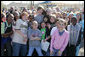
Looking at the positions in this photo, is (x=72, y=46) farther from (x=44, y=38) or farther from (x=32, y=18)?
(x=32, y=18)

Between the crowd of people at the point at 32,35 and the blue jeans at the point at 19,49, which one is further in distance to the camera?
the blue jeans at the point at 19,49

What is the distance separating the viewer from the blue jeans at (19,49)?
3839 millimetres

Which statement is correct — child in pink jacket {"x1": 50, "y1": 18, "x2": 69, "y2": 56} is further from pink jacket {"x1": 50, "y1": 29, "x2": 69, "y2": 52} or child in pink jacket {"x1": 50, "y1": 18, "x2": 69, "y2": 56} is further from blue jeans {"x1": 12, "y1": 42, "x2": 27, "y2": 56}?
blue jeans {"x1": 12, "y1": 42, "x2": 27, "y2": 56}

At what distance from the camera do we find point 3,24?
381cm

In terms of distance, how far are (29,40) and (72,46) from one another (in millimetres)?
1169

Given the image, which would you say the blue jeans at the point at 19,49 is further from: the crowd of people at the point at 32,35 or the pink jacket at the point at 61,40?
the pink jacket at the point at 61,40

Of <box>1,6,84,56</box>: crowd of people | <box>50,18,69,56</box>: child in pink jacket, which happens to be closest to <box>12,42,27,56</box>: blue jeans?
<box>1,6,84,56</box>: crowd of people

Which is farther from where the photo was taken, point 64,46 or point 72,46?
point 72,46

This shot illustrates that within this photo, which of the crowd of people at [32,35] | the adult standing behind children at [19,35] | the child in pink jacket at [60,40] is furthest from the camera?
the adult standing behind children at [19,35]

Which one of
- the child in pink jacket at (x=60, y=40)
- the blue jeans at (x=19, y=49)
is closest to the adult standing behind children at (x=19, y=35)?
the blue jeans at (x=19, y=49)

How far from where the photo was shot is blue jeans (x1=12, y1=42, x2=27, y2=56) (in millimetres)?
3839

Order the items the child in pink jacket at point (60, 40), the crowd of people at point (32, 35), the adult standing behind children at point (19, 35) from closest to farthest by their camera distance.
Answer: the child in pink jacket at point (60, 40)
the crowd of people at point (32, 35)
the adult standing behind children at point (19, 35)

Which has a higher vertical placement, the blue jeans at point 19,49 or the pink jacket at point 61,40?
the pink jacket at point 61,40

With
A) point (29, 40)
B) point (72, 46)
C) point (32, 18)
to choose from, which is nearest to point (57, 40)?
point (72, 46)
